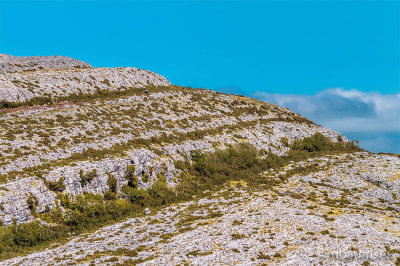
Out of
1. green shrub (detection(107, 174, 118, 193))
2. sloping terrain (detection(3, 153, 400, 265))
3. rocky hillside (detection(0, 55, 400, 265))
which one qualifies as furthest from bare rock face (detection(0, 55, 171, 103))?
sloping terrain (detection(3, 153, 400, 265))

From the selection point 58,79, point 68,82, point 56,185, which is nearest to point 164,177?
point 56,185

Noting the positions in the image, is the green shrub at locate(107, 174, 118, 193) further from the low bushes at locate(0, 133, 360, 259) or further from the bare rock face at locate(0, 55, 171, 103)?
the bare rock face at locate(0, 55, 171, 103)

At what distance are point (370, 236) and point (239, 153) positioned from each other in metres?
33.5

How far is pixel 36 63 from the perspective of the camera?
3504 inches

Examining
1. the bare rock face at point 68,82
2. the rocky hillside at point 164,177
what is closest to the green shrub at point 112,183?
the rocky hillside at point 164,177

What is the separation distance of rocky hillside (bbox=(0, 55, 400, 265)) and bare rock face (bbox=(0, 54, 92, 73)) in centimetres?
301

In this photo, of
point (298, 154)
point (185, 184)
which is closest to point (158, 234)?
point (185, 184)

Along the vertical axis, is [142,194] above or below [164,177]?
below

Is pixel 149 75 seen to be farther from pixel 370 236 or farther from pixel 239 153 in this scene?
pixel 370 236

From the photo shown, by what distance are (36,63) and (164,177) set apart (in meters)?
75.1

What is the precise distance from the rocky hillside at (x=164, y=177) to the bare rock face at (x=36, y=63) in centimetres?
301

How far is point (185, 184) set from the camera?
4425 centimetres

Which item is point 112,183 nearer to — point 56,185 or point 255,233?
point 56,185

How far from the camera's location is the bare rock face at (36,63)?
263ft
